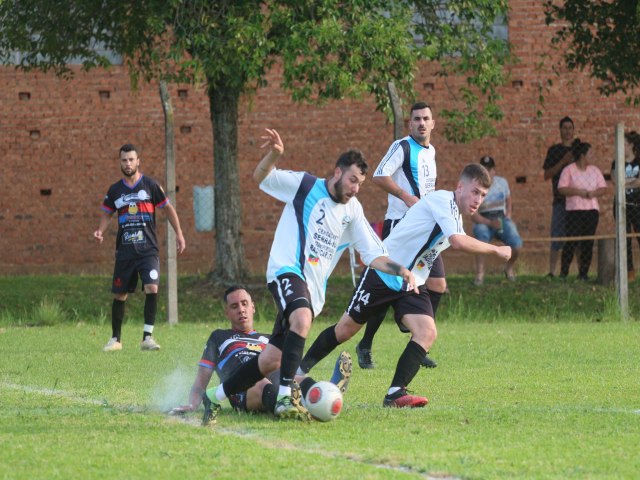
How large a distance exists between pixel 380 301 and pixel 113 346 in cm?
478

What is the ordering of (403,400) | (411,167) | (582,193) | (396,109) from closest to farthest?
(403,400) < (411,167) < (396,109) < (582,193)

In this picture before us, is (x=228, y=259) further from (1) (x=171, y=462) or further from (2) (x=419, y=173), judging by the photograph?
(1) (x=171, y=462)

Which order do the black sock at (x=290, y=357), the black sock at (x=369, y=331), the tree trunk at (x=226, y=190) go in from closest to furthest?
the black sock at (x=290, y=357) → the black sock at (x=369, y=331) → the tree trunk at (x=226, y=190)

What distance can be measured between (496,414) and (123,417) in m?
2.34

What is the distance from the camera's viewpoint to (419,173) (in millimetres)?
11297

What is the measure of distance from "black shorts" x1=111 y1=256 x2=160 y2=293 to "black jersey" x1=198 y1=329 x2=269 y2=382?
17.2ft

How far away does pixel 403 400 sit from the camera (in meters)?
8.29

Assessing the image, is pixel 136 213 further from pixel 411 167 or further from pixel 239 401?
pixel 239 401

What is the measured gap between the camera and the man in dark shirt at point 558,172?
19188 mm

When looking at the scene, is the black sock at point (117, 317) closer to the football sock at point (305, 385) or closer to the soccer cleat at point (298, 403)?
the football sock at point (305, 385)

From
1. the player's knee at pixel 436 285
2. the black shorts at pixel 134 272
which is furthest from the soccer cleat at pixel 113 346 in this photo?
the player's knee at pixel 436 285

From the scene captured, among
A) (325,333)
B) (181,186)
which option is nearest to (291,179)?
(325,333)

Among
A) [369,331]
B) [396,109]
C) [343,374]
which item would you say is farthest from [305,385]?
[396,109]

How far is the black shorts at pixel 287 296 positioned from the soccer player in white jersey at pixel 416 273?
3.36 ft
